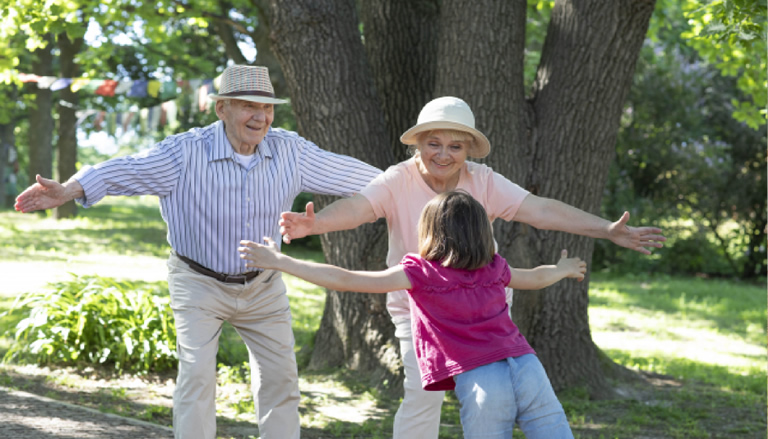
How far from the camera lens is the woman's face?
12.9 feet

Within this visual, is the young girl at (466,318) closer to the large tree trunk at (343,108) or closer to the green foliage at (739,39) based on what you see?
the large tree trunk at (343,108)

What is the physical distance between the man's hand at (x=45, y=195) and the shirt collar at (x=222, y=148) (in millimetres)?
674

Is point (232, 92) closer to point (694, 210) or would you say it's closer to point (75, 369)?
point (75, 369)

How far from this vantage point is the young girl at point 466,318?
3.05 m

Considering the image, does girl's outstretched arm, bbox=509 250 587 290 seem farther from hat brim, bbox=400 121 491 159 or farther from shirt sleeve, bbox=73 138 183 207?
shirt sleeve, bbox=73 138 183 207

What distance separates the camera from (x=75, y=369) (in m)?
6.84

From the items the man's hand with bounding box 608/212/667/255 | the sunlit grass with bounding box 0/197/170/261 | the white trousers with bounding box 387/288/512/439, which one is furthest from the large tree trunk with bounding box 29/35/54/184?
the man's hand with bounding box 608/212/667/255

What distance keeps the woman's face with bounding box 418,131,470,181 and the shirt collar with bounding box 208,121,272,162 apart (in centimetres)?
83

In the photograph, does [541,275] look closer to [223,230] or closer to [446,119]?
[446,119]

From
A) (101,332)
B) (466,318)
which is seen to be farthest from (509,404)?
(101,332)

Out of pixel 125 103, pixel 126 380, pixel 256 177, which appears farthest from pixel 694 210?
pixel 125 103

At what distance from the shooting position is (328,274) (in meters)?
3.30

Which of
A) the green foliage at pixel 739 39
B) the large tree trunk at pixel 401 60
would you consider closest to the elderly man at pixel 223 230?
the large tree trunk at pixel 401 60

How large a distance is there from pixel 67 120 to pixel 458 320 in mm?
20659
